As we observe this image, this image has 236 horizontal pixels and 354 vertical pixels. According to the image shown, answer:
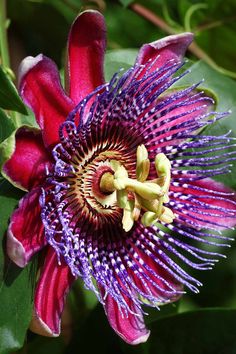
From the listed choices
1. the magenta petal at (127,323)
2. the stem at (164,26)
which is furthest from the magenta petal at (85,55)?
the stem at (164,26)

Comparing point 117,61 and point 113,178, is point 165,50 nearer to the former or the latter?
point 117,61

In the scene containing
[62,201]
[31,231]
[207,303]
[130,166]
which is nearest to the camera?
[31,231]

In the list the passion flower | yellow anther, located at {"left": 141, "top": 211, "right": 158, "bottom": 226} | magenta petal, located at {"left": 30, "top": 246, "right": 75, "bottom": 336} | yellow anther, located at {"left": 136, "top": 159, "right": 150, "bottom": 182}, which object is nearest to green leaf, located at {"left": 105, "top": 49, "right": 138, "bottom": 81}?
the passion flower

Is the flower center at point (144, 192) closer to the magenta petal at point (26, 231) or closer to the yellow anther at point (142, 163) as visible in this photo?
the yellow anther at point (142, 163)

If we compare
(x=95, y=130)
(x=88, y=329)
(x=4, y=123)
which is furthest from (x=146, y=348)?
(x=4, y=123)

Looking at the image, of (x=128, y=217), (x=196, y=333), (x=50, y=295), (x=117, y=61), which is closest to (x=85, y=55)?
(x=117, y=61)

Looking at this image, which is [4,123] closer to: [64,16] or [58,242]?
[58,242]

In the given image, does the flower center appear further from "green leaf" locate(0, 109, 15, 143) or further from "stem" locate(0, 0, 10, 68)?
"stem" locate(0, 0, 10, 68)
